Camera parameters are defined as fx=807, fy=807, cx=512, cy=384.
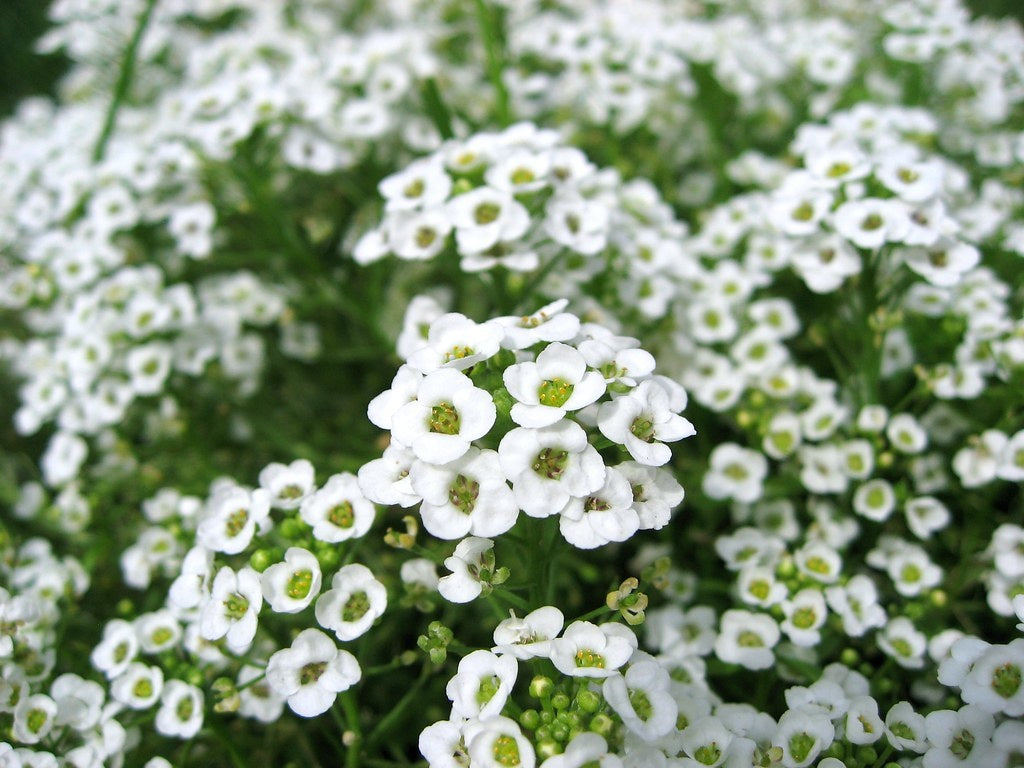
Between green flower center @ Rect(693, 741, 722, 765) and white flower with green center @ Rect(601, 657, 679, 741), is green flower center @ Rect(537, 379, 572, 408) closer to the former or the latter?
white flower with green center @ Rect(601, 657, 679, 741)

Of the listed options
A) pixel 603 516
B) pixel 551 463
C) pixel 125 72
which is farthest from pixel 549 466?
pixel 125 72

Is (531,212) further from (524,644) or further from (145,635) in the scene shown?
(145,635)

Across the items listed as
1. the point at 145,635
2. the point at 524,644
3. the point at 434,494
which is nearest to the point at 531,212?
the point at 434,494

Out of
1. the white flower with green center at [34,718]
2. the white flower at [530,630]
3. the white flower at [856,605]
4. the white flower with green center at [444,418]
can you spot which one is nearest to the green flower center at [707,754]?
the white flower at [530,630]

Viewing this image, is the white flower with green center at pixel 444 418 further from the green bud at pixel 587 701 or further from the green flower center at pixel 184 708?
the green flower center at pixel 184 708

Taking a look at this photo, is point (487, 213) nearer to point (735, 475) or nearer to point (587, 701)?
point (735, 475)
